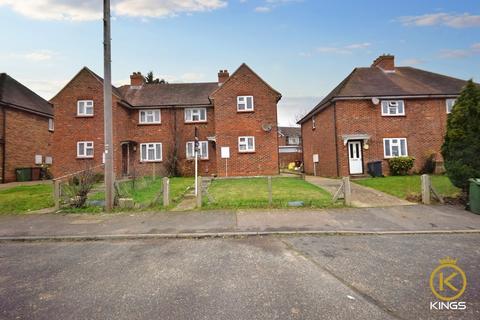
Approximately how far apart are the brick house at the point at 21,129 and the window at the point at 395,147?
28464 millimetres

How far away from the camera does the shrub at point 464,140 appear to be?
934 cm

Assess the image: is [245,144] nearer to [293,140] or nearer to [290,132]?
[293,140]

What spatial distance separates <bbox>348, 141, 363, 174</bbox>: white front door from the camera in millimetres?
18812

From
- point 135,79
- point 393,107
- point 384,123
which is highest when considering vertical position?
point 135,79

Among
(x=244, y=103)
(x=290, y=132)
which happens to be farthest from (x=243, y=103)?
(x=290, y=132)

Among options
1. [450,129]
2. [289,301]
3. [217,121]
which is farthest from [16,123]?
[450,129]

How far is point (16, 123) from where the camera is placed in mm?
21828

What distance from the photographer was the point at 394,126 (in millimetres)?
19047

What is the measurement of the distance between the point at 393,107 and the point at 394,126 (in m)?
1.42

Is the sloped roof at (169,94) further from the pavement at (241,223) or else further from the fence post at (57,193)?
the pavement at (241,223)

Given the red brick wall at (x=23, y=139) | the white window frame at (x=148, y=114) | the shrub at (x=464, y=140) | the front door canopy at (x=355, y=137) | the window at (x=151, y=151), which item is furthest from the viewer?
the white window frame at (x=148, y=114)

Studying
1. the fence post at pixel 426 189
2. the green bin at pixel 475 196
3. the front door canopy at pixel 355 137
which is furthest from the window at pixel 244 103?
the green bin at pixel 475 196

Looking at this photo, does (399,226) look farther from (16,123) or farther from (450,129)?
(16,123)

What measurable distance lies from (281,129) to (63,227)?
58722mm
